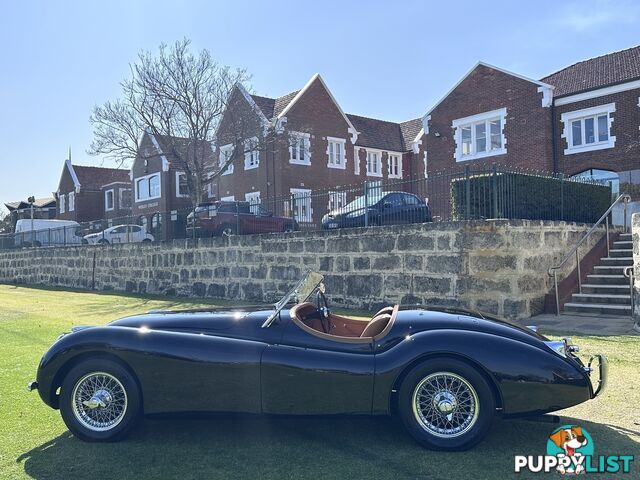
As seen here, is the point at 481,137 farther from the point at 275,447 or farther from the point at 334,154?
the point at 275,447

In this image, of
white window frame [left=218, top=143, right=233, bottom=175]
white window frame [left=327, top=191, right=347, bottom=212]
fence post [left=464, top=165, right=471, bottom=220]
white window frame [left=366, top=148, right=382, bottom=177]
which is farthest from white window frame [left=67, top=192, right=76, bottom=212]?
fence post [left=464, top=165, right=471, bottom=220]

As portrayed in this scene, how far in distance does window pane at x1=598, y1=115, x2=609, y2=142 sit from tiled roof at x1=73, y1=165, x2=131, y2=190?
39054mm

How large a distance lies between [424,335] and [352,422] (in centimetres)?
113

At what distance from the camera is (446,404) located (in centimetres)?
379

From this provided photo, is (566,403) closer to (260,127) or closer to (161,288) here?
(161,288)

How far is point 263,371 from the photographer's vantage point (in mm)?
3984

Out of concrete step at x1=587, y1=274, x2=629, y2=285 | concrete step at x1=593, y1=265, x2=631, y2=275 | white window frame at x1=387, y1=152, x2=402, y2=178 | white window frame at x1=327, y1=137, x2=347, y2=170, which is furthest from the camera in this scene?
white window frame at x1=387, y1=152, x2=402, y2=178

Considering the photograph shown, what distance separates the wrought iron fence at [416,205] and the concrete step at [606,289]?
165 centimetres

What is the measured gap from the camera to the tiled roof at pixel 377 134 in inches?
1401

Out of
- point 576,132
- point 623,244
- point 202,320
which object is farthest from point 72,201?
point 202,320

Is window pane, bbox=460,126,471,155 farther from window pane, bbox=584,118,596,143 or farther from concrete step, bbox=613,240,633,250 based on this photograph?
concrete step, bbox=613,240,633,250

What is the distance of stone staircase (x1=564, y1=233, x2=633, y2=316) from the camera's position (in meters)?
10.5

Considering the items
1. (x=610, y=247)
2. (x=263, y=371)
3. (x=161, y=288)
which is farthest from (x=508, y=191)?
(x=161, y=288)

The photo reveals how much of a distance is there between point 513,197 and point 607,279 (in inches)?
112
